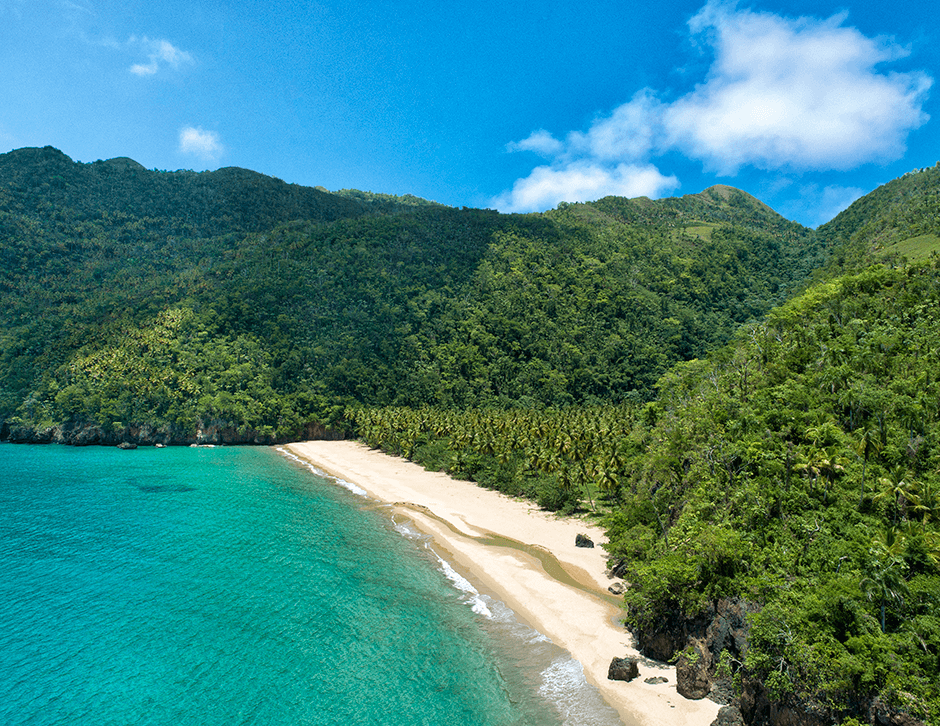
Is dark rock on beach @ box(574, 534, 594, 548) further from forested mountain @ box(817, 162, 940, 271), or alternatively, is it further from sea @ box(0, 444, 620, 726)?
forested mountain @ box(817, 162, 940, 271)

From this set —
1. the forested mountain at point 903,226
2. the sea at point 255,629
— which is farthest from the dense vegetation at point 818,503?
the forested mountain at point 903,226

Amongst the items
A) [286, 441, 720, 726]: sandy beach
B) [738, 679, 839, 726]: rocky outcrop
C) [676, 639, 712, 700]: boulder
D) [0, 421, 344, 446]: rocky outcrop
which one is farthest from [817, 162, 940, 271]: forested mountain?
[0, 421, 344, 446]: rocky outcrop

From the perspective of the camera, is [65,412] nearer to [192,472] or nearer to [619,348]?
[192,472]

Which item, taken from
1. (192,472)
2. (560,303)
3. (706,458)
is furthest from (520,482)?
(560,303)

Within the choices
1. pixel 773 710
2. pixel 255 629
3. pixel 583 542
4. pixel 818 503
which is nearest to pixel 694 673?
pixel 773 710

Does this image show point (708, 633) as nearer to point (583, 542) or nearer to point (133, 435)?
point (583, 542)

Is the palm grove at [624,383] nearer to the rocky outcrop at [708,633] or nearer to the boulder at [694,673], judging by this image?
the rocky outcrop at [708,633]
